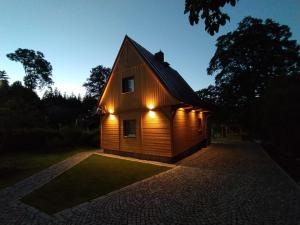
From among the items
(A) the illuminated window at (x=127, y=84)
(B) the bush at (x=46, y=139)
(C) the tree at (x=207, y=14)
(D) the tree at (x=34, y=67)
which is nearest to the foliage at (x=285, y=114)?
(C) the tree at (x=207, y=14)

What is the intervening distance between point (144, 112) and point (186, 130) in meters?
3.47

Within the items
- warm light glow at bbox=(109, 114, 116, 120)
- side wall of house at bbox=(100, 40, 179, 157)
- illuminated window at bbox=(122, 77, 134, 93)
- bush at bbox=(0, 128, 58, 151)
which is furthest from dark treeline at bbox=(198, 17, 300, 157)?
bush at bbox=(0, 128, 58, 151)

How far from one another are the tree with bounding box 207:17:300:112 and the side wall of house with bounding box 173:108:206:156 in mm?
10268

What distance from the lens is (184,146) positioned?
465 inches

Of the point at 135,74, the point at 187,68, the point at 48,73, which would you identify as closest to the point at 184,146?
the point at 135,74

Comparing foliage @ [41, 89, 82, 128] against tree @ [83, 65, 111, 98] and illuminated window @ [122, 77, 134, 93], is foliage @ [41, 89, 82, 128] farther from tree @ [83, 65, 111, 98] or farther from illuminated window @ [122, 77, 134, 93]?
illuminated window @ [122, 77, 134, 93]

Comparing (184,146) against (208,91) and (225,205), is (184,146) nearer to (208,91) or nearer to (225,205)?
(225,205)

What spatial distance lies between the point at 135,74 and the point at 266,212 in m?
10.2

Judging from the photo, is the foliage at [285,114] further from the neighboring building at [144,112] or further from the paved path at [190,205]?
the neighboring building at [144,112]

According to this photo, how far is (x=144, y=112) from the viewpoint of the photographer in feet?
37.4

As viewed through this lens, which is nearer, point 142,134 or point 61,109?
point 142,134

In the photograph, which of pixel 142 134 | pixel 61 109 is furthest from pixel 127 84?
pixel 61 109

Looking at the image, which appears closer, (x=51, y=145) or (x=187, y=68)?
(x=51, y=145)

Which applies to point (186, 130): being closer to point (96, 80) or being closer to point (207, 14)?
point (207, 14)
